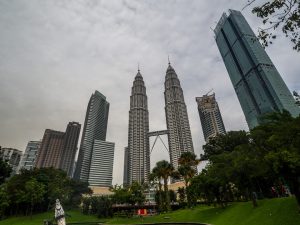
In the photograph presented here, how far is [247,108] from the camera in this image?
477 feet

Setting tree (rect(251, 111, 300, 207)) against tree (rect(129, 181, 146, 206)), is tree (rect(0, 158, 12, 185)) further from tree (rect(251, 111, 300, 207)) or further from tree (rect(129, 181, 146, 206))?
tree (rect(251, 111, 300, 207))

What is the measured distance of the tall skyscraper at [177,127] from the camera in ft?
566

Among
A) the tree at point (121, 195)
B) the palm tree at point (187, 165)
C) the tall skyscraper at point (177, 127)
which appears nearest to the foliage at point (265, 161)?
the palm tree at point (187, 165)

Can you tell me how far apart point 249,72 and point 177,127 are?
225 ft

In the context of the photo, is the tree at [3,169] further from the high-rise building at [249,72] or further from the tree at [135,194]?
the high-rise building at [249,72]

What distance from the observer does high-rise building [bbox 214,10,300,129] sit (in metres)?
125

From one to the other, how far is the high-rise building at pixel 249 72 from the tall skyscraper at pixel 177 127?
4764 cm

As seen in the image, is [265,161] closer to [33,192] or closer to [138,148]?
[33,192]

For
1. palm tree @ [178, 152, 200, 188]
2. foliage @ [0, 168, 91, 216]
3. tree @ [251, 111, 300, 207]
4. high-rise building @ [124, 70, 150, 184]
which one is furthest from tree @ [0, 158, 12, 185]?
high-rise building @ [124, 70, 150, 184]

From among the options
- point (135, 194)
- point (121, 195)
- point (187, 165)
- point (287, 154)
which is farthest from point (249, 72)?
point (287, 154)

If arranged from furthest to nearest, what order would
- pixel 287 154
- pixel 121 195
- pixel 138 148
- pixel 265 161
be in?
→ pixel 138 148
pixel 121 195
pixel 265 161
pixel 287 154

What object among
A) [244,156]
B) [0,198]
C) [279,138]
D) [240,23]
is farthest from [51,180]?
[240,23]

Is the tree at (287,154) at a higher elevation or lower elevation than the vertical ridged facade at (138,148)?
lower

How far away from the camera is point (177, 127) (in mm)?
181500
